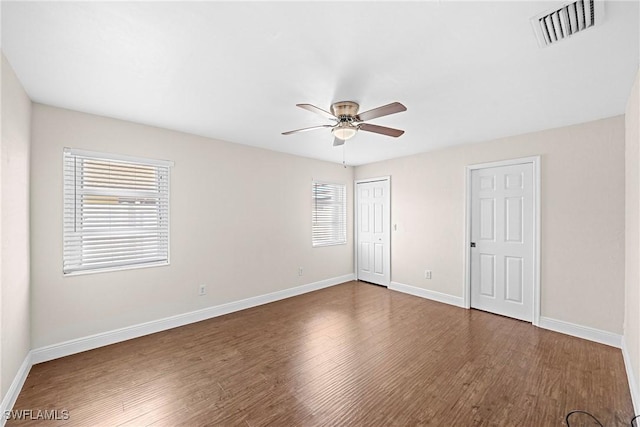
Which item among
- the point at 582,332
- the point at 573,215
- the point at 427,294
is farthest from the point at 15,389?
the point at 573,215

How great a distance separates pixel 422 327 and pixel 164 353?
2.95 m

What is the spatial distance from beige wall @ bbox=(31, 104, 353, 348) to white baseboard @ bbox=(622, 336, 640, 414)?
12.8ft

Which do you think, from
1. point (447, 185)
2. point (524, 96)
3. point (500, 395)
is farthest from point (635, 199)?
point (447, 185)

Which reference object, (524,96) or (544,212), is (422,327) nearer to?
(544,212)

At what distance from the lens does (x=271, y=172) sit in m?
4.45

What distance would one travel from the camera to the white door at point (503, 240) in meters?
3.56

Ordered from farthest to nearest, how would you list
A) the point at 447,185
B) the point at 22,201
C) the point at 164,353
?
the point at 447,185 → the point at 164,353 → the point at 22,201

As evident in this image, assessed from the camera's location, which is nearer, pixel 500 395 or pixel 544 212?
pixel 500 395

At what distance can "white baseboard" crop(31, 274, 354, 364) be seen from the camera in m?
2.64

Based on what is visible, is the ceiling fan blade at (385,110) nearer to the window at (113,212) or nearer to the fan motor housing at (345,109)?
the fan motor housing at (345,109)

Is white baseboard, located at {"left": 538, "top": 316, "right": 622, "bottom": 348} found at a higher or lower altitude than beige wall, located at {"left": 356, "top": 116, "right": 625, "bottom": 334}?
lower

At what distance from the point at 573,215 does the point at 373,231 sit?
9.91 feet

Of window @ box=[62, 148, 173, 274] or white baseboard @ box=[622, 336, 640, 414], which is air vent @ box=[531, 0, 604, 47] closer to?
white baseboard @ box=[622, 336, 640, 414]

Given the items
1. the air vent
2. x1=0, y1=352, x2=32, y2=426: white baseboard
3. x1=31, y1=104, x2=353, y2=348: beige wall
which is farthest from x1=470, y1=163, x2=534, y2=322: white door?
x1=0, y1=352, x2=32, y2=426: white baseboard
